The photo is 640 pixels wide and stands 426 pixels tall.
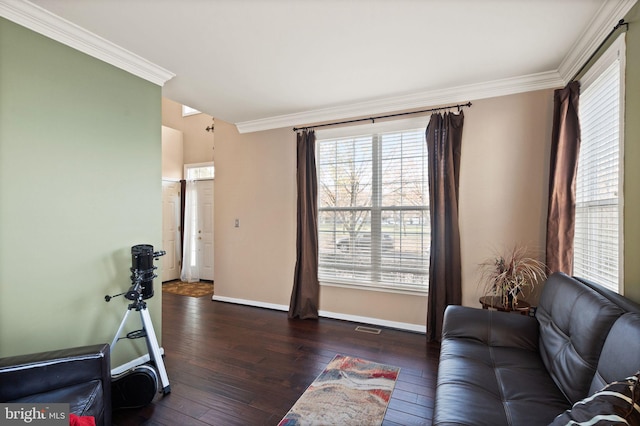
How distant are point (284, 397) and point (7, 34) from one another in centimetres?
306

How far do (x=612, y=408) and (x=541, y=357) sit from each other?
1216 mm

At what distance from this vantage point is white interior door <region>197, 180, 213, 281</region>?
5.91 metres

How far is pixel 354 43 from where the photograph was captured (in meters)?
2.32

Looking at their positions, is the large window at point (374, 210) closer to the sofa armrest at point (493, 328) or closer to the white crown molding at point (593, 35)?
the sofa armrest at point (493, 328)

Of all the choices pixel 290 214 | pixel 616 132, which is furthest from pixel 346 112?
pixel 616 132

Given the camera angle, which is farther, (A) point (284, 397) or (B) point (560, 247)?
(B) point (560, 247)

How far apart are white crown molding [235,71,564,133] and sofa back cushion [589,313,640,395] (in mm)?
2467

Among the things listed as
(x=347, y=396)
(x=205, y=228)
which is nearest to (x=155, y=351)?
(x=347, y=396)

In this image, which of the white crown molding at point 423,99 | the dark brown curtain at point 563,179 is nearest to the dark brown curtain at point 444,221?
the white crown molding at point 423,99

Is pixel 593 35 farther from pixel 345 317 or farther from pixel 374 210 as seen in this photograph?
pixel 345 317

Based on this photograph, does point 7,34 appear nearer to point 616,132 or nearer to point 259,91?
point 259,91

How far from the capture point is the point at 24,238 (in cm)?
194

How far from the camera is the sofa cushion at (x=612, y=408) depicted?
84 cm

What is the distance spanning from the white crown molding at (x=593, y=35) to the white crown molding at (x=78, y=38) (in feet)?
11.1
